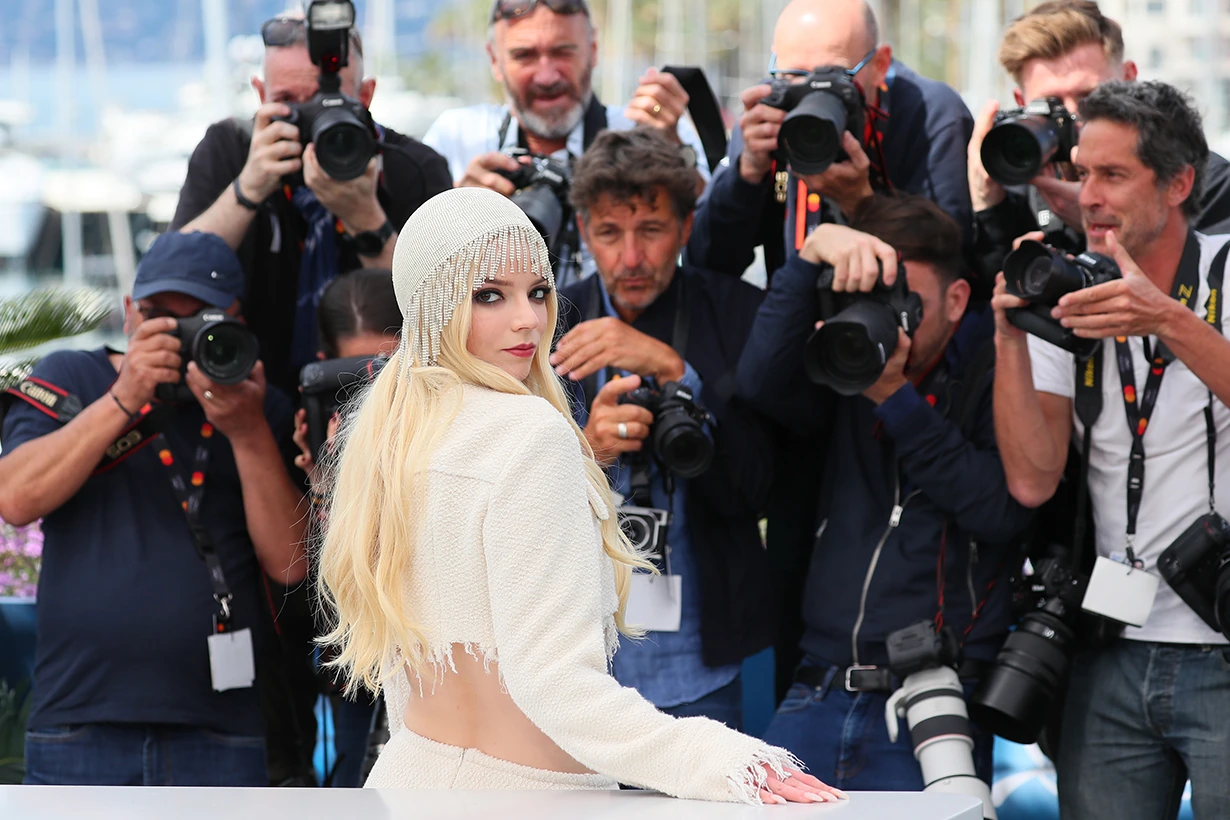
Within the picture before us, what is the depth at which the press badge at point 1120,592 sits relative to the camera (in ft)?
10.2

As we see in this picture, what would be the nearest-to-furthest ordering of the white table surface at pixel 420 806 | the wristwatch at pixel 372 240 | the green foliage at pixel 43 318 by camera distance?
the white table surface at pixel 420 806
the wristwatch at pixel 372 240
the green foliage at pixel 43 318

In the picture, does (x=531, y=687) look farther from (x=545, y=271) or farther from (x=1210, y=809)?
(x=1210, y=809)

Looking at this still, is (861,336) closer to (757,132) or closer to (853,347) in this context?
(853,347)

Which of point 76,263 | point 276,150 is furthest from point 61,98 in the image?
point 276,150

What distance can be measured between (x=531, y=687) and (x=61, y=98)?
1738cm

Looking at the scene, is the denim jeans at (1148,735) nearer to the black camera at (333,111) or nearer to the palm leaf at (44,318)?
the black camera at (333,111)

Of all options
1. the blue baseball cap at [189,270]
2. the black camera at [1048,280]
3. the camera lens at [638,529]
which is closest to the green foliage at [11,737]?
the blue baseball cap at [189,270]

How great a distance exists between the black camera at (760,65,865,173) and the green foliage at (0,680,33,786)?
2612mm

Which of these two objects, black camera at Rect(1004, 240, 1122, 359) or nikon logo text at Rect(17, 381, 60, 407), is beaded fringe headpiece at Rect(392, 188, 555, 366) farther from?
nikon logo text at Rect(17, 381, 60, 407)

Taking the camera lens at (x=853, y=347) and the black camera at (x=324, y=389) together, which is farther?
the black camera at (x=324, y=389)

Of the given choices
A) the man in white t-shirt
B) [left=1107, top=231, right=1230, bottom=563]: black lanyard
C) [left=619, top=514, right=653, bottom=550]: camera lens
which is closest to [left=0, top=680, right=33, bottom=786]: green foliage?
[left=619, top=514, right=653, bottom=550]: camera lens

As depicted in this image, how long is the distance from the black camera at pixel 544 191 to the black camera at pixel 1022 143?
1.05 m

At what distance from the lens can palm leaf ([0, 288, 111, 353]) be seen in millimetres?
4121

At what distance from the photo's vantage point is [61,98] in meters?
17.6
